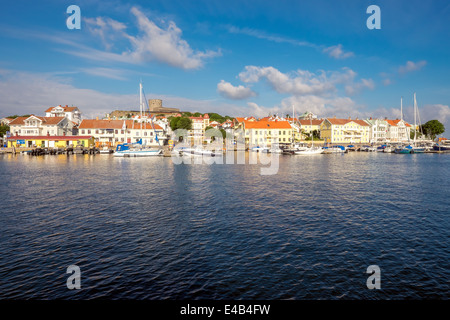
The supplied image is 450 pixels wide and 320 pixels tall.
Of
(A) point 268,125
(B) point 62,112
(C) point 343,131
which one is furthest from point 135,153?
(C) point 343,131

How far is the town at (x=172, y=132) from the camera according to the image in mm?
99562

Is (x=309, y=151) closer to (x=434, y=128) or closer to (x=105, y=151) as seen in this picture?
(x=105, y=151)

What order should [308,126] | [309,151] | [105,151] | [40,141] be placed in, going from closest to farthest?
[105,151], [309,151], [40,141], [308,126]

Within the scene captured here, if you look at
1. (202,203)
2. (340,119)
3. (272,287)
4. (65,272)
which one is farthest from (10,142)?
(340,119)

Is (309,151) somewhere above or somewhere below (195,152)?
below

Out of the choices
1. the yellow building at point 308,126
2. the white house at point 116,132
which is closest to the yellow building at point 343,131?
the yellow building at point 308,126

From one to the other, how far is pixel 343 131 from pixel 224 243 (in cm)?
12638

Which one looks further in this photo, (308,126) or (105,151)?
(308,126)

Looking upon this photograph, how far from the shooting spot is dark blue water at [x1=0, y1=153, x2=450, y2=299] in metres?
11.6

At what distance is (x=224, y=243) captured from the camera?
1606 centimetres
